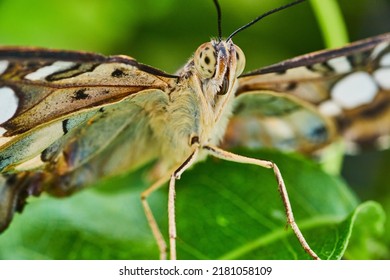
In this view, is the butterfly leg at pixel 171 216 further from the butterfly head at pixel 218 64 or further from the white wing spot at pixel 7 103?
the white wing spot at pixel 7 103

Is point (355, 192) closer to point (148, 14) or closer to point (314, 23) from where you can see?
point (314, 23)

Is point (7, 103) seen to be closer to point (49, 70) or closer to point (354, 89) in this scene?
point (49, 70)

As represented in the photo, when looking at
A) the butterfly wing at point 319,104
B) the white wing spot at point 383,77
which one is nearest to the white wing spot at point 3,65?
the butterfly wing at point 319,104

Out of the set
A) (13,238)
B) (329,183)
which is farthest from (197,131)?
(13,238)

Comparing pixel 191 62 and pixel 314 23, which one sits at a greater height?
pixel 314 23

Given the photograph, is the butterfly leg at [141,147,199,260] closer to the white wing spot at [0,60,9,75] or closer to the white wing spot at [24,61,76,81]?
the white wing spot at [24,61,76,81]

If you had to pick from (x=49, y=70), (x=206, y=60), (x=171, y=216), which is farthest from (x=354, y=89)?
(x=49, y=70)

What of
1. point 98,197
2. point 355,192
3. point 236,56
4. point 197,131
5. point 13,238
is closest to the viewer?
point 236,56
